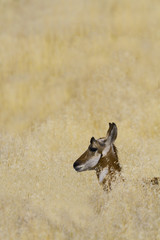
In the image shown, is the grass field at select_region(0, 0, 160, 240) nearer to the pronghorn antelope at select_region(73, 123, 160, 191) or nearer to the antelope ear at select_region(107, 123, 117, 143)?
the pronghorn antelope at select_region(73, 123, 160, 191)

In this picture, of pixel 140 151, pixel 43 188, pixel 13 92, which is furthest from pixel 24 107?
pixel 43 188

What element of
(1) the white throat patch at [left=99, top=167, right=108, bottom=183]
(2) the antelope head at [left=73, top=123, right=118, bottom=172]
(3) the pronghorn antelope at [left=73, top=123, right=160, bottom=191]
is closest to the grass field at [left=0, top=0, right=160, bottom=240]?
(1) the white throat patch at [left=99, top=167, right=108, bottom=183]

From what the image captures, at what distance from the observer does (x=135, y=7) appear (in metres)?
18.2

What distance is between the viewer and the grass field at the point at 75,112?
237 inches

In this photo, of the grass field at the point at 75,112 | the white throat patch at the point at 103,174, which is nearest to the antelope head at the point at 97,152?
the white throat patch at the point at 103,174

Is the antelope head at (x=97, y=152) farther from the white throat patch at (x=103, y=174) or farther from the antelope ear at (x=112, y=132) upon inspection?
the white throat patch at (x=103, y=174)

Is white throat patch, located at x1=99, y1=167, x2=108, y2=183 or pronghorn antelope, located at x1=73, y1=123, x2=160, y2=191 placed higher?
pronghorn antelope, located at x1=73, y1=123, x2=160, y2=191

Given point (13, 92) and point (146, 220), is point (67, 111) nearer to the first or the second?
point (13, 92)

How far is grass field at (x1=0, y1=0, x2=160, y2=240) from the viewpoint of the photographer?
6.02 meters

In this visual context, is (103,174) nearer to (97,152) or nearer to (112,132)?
(97,152)

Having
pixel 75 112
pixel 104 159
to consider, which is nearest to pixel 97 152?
pixel 104 159

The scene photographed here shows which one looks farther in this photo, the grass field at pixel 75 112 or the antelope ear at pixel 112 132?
the antelope ear at pixel 112 132

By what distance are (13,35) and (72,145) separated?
8.14m

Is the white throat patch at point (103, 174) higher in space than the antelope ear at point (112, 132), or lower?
lower
